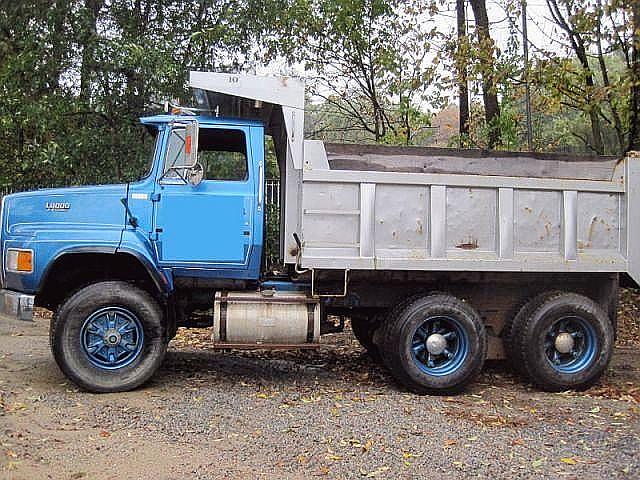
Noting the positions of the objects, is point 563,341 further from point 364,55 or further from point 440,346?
point 364,55

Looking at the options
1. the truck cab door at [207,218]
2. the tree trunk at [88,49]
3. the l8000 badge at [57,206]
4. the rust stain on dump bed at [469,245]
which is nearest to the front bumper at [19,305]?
the l8000 badge at [57,206]

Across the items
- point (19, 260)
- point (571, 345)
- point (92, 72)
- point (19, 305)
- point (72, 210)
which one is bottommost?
point (571, 345)

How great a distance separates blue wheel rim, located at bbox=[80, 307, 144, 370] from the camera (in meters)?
7.35

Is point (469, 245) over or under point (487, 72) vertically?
under

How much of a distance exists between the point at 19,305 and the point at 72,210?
1.02m

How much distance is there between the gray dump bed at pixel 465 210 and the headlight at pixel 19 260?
8.51ft

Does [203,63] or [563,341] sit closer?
[563,341]

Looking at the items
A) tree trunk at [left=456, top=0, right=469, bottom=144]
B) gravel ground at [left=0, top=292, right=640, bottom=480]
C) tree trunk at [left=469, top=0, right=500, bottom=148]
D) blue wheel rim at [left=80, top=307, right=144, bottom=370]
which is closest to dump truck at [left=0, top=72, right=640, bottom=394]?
blue wheel rim at [left=80, top=307, right=144, bottom=370]

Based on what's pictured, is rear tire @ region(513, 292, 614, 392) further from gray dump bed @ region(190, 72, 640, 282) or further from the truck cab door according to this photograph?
the truck cab door

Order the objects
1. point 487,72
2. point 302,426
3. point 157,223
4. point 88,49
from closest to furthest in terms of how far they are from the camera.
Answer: point 302,426, point 157,223, point 88,49, point 487,72

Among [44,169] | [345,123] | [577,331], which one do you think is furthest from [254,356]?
[345,123]

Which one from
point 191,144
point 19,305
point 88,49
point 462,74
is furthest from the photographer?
point 462,74

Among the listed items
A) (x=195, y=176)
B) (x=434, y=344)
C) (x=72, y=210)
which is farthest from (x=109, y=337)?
(x=434, y=344)

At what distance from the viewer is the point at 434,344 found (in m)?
7.69
